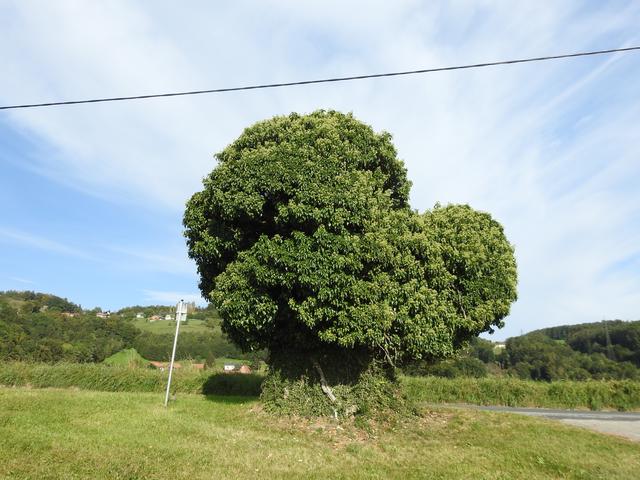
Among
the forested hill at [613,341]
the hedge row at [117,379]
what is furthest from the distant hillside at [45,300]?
the forested hill at [613,341]

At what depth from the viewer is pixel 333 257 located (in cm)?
940

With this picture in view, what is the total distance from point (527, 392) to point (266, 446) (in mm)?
16732

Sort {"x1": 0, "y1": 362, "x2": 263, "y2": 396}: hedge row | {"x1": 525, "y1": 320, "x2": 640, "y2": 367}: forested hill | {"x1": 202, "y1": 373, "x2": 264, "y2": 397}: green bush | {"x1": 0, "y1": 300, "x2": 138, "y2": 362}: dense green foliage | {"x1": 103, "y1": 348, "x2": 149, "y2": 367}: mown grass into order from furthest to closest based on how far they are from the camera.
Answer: {"x1": 525, "y1": 320, "x2": 640, "y2": 367}: forested hill → {"x1": 0, "y1": 300, "x2": 138, "y2": 362}: dense green foliage → {"x1": 103, "y1": 348, "x2": 149, "y2": 367}: mown grass → {"x1": 0, "y1": 362, "x2": 263, "y2": 396}: hedge row → {"x1": 202, "y1": 373, "x2": 264, "y2": 397}: green bush

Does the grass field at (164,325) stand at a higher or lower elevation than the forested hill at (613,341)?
higher

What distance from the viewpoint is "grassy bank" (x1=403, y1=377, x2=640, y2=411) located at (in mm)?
19625

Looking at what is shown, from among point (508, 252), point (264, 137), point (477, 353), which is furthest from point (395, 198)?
point (477, 353)

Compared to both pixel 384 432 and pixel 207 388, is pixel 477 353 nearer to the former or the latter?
pixel 207 388

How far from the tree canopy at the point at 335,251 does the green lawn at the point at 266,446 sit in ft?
6.97

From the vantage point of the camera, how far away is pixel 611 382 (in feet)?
66.4

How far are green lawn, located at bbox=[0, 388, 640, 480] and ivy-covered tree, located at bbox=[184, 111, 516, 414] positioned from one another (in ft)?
6.33

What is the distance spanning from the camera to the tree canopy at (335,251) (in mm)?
9555

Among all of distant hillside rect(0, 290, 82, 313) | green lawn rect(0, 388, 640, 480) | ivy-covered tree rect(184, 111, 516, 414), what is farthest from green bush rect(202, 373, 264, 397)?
distant hillside rect(0, 290, 82, 313)

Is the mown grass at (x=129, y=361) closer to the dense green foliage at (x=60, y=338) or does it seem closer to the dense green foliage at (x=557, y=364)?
the dense green foliage at (x=60, y=338)

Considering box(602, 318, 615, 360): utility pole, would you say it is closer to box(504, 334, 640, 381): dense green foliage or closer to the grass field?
box(504, 334, 640, 381): dense green foliage
